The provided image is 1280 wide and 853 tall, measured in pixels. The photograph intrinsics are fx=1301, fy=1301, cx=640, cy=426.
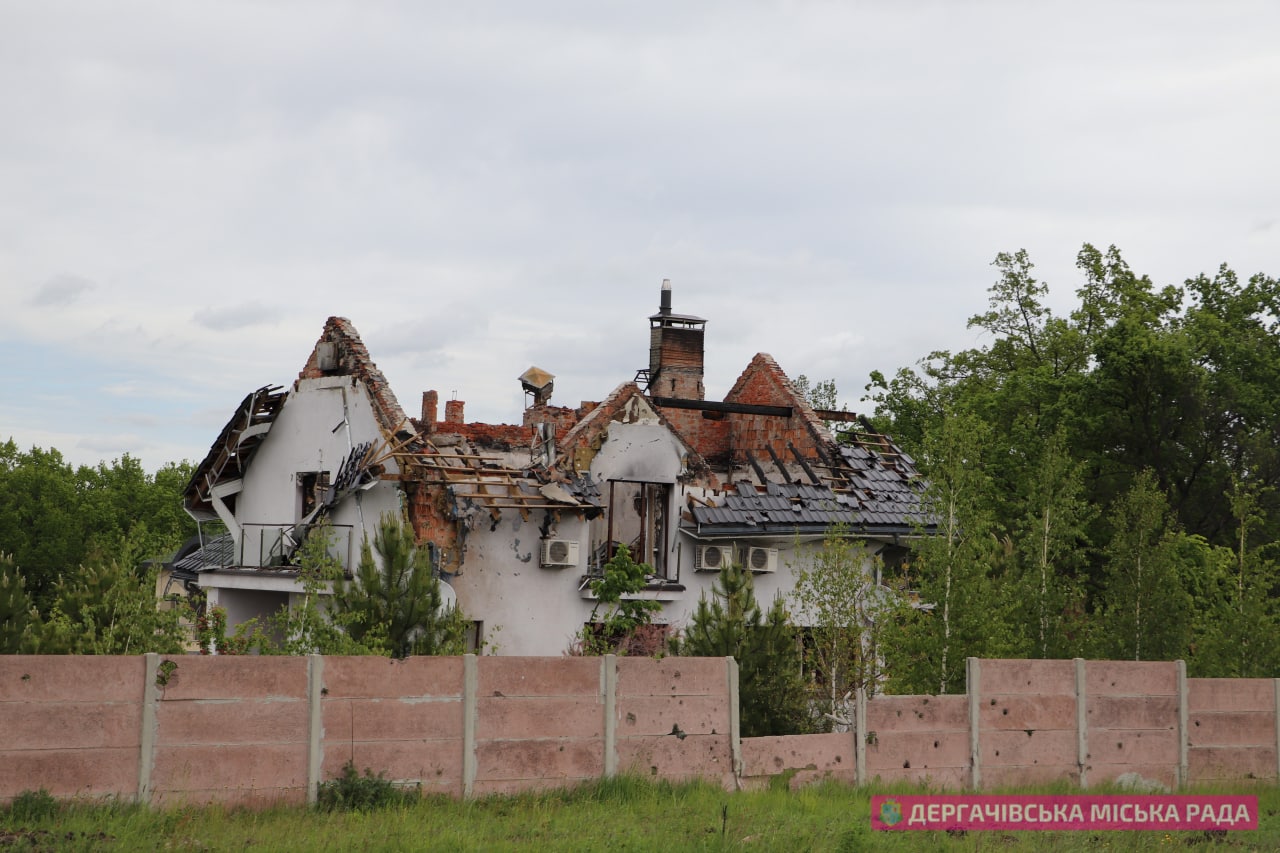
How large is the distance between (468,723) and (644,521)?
1211 centimetres

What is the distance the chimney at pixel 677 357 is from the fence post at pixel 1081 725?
15.3m

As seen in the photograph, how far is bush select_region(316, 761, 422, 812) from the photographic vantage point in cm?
1330

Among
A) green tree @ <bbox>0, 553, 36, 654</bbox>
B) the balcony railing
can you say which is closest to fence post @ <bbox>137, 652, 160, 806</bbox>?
green tree @ <bbox>0, 553, 36, 654</bbox>

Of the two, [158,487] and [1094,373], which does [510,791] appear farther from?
[158,487]

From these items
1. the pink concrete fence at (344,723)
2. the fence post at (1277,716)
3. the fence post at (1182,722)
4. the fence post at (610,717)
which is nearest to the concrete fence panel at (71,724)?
the pink concrete fence at (344,723)

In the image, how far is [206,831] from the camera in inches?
470

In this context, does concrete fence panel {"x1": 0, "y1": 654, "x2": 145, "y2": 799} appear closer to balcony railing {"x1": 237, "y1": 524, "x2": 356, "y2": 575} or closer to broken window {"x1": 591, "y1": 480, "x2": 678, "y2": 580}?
balcony railing {"x1": 237, "y1": 524, "x2": 356, "y2": 575}

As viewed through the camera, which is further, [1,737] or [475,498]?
[475,498]

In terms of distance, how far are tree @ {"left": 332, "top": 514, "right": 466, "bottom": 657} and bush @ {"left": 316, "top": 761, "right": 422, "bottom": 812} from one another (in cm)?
447

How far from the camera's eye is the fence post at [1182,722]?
18.5 m

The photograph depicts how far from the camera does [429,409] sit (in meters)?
24.2

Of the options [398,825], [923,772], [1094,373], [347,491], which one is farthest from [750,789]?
[1094,373]

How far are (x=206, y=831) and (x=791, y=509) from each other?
16230 mm

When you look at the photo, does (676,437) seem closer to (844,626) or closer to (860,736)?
(844,626)
